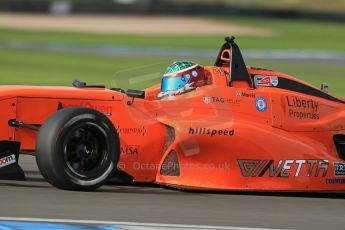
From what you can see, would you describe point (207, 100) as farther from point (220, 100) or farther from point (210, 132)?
point (210, 132)

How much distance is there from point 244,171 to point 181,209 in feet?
3.73

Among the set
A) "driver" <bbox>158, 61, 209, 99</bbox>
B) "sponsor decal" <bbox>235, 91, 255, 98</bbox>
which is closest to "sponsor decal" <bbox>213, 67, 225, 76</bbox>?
"driver" <bbox>158, 61, 209, 99</bbox>

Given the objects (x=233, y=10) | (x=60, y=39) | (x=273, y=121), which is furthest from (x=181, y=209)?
(x=233, y=10)

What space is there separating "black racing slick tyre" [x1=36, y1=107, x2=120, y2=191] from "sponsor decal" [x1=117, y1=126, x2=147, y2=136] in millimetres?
307

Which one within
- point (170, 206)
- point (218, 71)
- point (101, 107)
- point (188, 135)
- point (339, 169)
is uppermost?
point (218, 71)

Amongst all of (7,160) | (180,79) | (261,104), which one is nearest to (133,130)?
(180,79)

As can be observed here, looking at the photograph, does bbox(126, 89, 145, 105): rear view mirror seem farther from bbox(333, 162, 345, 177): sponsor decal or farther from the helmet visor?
bbox(333, 162, 345, 177): sponsor decal

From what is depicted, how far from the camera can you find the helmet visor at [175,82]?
7941 mm

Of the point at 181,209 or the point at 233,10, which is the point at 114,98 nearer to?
the point at 181,209

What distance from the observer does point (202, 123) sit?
7699mm

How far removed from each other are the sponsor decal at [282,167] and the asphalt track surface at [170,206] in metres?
0.23

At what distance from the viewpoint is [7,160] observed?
725 centimetres

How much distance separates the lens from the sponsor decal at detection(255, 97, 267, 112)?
7.97 metres

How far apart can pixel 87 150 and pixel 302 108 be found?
2292 millimetres
